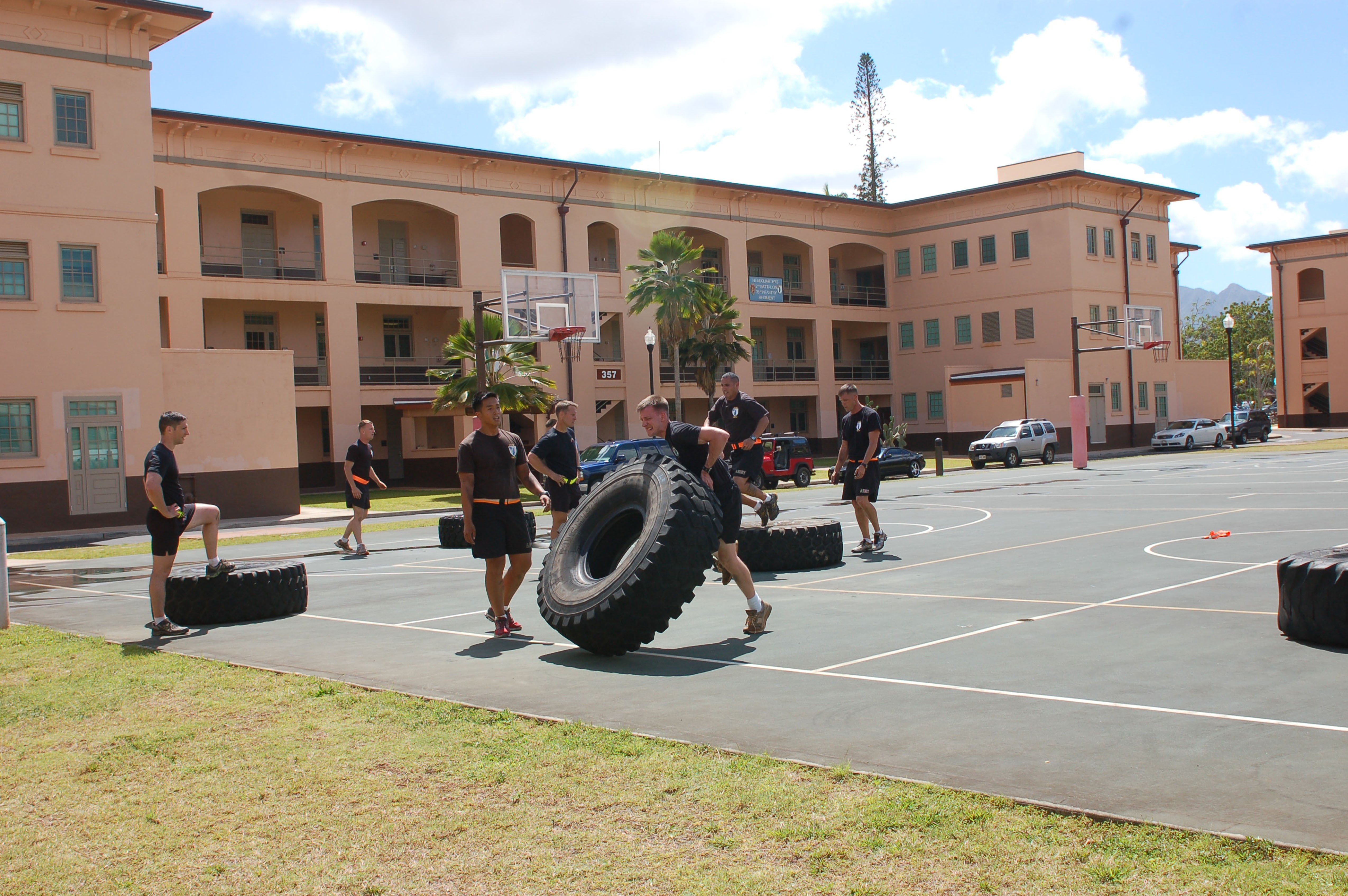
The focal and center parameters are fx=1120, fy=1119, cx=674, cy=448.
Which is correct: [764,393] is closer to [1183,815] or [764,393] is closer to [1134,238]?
[1134,238]

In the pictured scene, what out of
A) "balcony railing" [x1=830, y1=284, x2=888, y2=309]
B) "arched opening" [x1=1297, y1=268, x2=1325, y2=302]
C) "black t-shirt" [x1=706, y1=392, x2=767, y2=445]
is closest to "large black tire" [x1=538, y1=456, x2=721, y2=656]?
"black t-shirt" [x1=706, y1=392, x2=767, y2=445]

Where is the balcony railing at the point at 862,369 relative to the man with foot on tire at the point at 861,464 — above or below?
above

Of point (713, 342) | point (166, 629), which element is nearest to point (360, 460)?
point (166, 629)

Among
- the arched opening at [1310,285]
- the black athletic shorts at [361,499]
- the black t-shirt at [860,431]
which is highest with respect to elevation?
the arched opening at [1310,285]

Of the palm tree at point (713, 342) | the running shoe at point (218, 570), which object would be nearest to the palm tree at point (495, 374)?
the palm tree at point (713, 342)

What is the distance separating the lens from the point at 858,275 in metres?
57.8

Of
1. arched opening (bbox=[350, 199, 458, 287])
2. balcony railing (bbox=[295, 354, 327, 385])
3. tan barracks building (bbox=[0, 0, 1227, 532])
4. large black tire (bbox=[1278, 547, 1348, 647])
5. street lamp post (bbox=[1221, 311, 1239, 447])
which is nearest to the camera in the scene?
large black tire (bbox=[1278, 547, 1348, 647])

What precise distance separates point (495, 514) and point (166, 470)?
2763mm

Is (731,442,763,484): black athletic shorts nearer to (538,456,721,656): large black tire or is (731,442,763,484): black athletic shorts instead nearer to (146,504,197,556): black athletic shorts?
(538,456,721,656): large black tire

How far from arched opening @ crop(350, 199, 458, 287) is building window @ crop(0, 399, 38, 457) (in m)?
17.2

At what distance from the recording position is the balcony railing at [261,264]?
38.6 metres

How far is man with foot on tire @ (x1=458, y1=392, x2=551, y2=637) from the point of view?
8.44 m

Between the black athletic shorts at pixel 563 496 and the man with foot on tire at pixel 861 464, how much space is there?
2.94 meters

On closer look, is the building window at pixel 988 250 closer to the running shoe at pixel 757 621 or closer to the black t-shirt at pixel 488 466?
the black t-shirt at pixel 488 466
